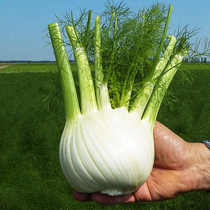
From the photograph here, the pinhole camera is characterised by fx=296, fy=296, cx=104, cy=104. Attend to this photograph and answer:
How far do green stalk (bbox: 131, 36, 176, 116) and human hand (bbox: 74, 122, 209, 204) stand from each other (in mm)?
508

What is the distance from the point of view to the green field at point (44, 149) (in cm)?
333

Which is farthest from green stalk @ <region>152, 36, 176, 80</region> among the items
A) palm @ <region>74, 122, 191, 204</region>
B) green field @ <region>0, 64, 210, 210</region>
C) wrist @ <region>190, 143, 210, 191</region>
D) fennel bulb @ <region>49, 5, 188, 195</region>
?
wrist @ <region>190, 143, 210, 191</region>

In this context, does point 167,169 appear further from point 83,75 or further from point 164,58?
point 83,75

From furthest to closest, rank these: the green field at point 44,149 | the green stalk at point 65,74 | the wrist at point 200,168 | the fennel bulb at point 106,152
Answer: the green field at point 44,149, the wrist at point 200,168, the green stalk at point 65,74, the fennel bulb at point 106,152

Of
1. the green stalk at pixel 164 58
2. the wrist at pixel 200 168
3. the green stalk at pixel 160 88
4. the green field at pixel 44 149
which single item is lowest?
the green field at pixel 44 149

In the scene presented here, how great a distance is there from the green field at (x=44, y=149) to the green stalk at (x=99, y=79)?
1.52 feet

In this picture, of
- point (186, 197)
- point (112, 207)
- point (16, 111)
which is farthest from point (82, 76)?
point (16, 111)

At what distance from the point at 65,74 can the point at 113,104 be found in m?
0.36

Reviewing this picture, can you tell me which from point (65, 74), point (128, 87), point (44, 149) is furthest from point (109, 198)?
point (44, 149)

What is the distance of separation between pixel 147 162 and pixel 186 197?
2.01 metres

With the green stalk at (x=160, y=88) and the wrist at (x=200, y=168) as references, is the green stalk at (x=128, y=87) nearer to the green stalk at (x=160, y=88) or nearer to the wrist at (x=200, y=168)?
the green stalk at (x=160, y=88)

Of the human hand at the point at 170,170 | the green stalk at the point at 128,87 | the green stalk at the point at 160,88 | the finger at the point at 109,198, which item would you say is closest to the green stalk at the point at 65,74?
the green stalk at the point at 128,87

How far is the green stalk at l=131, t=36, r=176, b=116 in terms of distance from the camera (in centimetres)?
189

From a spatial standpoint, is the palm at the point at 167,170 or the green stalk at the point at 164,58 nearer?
the green stalk at the point at 164,58
